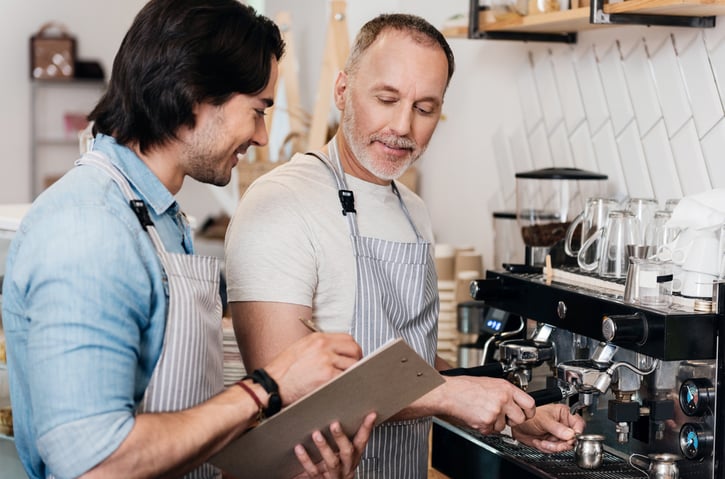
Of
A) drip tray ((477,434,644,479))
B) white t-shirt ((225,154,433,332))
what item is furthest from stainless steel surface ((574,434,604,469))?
white t-shirt ((225,154,433,332))

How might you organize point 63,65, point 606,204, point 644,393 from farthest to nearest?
point 63,65 → point 606,204 → point 644,393

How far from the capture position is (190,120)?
4.11 feet

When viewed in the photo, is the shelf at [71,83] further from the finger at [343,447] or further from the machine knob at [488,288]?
the finger at [343,447]

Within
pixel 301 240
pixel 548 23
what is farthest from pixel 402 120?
pixel 548 23

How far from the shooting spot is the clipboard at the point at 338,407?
1224 millimetres

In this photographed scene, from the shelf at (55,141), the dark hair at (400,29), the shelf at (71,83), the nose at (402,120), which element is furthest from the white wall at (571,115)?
the shelf at (55,141)

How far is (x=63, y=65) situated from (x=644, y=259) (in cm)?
551

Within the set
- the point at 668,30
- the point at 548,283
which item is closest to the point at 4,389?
the point at 548,283

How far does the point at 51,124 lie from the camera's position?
6645mm

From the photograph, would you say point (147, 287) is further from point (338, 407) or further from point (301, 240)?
point (301, 240)

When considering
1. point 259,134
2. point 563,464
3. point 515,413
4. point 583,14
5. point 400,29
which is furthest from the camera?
point 583,14

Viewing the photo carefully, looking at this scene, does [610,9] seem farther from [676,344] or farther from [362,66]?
[676,344]

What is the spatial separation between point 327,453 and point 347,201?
21.0 inches

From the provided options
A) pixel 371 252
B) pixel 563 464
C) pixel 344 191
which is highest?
pixel 344 191
